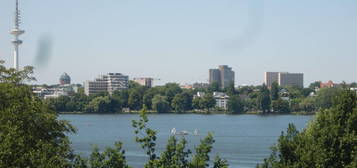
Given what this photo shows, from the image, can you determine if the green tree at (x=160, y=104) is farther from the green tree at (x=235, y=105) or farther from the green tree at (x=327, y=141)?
the green tree at (x=327, y=141)

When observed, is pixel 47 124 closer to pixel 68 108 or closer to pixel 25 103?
pixel 25 103

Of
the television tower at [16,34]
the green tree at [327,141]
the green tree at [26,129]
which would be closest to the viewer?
the green tree at [26,129]

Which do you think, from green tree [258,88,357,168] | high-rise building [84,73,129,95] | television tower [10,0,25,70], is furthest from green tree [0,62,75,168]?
high-rise building [84,73,129,95]

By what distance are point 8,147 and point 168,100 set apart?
4804 inches

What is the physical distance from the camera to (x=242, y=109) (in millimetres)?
133500

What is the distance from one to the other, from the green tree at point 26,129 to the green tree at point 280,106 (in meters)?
106

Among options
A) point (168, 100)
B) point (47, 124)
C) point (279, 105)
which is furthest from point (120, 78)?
point (47, 124)

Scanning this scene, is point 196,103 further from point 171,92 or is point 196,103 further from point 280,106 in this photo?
point 280,106

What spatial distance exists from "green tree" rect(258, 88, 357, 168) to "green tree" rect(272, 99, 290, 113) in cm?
10880

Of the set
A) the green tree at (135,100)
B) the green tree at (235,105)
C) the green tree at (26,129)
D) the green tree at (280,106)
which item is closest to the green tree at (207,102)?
the green tree at (235,105)

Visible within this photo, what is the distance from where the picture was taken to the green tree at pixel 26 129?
14820mm

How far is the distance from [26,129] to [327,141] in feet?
22.7

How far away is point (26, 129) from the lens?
57.3 feet

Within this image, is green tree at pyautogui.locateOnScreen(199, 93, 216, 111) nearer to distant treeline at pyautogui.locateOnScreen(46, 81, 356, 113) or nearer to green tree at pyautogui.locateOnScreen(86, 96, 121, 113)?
distant treeline at pyautogui.locateOnScreen(46, 81, 356, 113)
